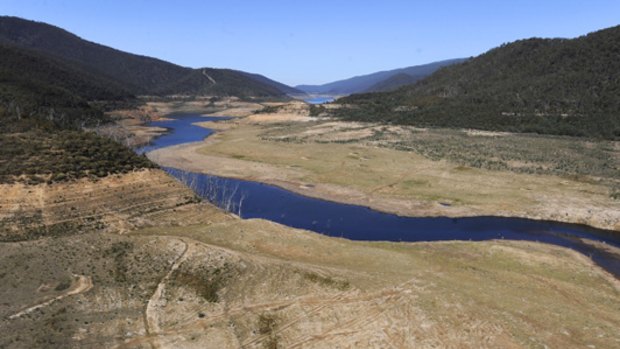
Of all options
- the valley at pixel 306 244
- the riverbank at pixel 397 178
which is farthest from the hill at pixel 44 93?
the riverbank at pixel 397 178

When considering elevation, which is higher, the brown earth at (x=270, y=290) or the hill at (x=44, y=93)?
the hill at (x=44, y=93)

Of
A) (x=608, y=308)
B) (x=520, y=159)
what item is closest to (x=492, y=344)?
(x=608, y=308)

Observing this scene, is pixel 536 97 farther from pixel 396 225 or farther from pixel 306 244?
pixel 306 244

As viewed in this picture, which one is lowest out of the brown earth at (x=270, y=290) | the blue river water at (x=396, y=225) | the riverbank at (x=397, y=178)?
→ the blue river water at (x=396, y=225)

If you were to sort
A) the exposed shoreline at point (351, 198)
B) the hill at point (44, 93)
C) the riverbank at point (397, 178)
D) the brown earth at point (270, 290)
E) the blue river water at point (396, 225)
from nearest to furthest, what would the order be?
the brown earth at point (270, 290)
the blue river water at point (396, 225)
the exposed shoreline at point (351, 198)
the riverbank at point (397, 178)
the hill at point (44, 93)

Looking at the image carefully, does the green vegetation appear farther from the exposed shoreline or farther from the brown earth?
the exposed shoreline

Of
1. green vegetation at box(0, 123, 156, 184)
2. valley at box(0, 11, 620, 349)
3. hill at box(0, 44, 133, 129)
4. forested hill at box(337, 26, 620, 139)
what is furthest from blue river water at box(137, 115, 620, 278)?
forested hill at box(337, 26, 620, 139)

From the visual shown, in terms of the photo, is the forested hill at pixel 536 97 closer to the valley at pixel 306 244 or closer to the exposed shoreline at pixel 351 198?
the valley at pixel 306 244

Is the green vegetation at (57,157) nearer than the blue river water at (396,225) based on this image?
Yes
